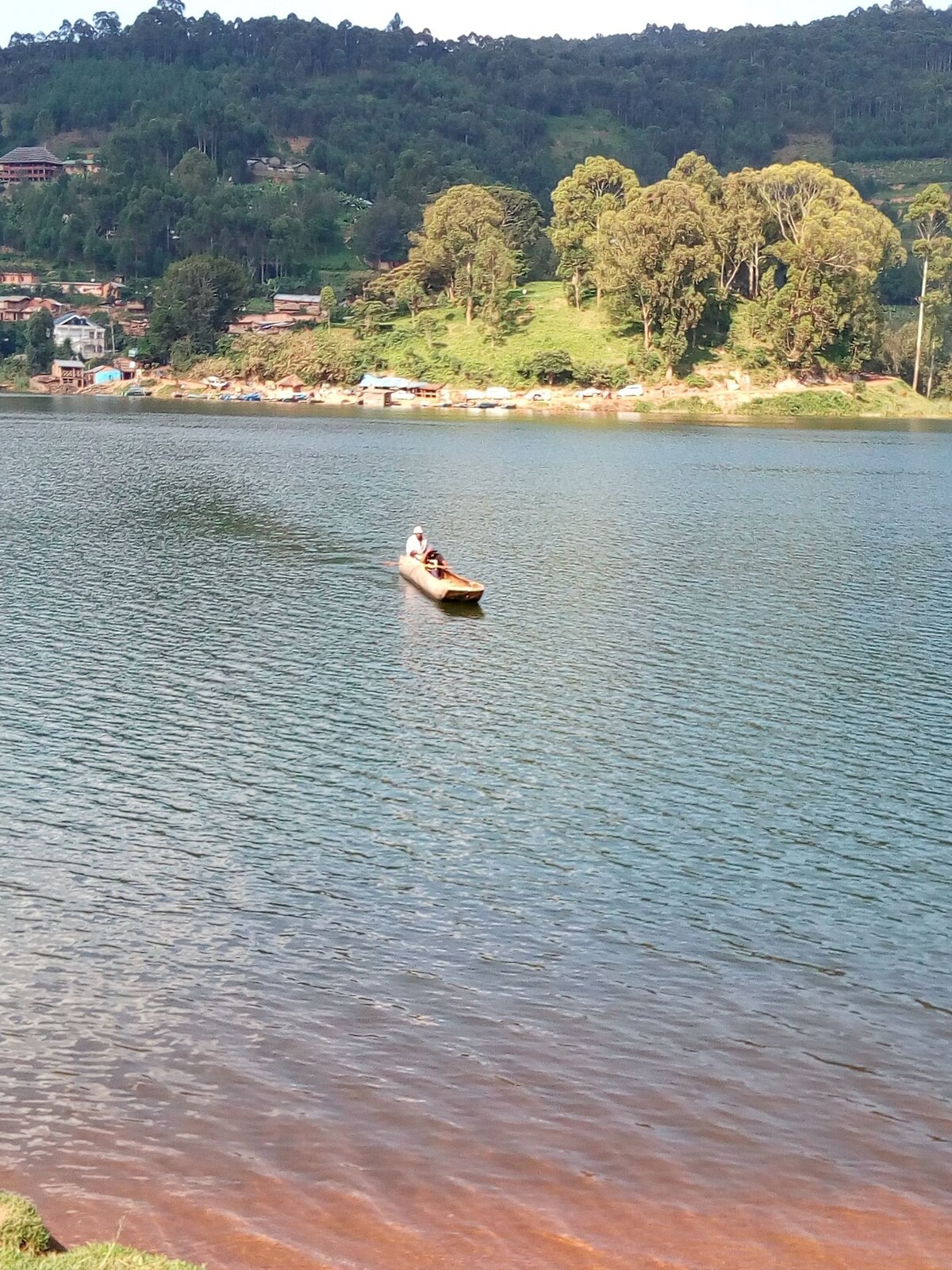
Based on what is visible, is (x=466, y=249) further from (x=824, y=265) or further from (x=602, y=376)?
(x=824, y=265)

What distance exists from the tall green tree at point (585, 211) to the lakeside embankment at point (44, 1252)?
6785 inches

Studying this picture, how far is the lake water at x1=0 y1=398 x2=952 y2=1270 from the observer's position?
16406 mm

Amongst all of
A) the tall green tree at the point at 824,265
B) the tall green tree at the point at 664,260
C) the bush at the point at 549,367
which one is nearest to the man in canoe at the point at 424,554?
the tall green tree at the point at 664,260

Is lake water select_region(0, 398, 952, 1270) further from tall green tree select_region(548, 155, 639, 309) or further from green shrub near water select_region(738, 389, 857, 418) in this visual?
tall green tree select_region(548, 155, 639, 309)

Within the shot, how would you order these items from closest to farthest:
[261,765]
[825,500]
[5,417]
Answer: [261,765] < [825,500] < [5,417]

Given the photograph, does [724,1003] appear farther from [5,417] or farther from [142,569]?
[5,417]

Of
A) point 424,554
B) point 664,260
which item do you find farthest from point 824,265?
point 424,554

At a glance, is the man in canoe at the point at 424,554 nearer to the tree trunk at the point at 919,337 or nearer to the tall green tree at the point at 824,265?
the tall green tree at the point at 824,265

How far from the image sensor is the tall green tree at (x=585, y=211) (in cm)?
18350

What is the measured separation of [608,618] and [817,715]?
14737 mm

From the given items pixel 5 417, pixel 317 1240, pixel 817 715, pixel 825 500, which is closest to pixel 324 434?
pixel 5 417

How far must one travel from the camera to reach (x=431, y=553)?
58.0 metres

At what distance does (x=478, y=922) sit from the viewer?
81.0 ft

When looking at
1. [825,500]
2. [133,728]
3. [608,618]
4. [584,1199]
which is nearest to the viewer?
[584,1199]
